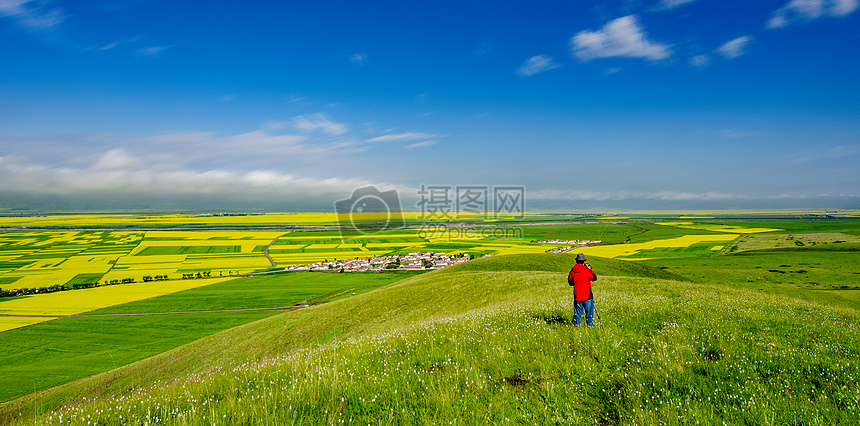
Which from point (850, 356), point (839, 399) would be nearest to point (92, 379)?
point (839, 399)

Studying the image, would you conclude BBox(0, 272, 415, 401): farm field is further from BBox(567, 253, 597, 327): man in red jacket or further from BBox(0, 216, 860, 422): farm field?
BBox(567, 253, 597, 327): man in red jacket

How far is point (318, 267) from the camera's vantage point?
8206 cm

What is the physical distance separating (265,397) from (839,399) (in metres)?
8.52

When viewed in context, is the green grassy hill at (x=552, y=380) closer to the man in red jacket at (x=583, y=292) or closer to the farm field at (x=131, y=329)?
the man in red jacket at (x=583, y=292)

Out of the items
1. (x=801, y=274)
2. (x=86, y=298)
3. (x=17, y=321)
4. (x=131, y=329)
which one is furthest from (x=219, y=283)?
(x=801, y=274)

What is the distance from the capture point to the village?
7925 centimetres

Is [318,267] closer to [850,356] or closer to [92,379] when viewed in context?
[92,379]

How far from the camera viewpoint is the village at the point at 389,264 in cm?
7925

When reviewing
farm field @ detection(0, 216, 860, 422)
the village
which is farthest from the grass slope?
the village

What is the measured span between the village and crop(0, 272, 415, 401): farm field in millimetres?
12530

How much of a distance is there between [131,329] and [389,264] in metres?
50.2

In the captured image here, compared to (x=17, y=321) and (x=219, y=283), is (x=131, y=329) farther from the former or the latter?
(x=219, y=283)

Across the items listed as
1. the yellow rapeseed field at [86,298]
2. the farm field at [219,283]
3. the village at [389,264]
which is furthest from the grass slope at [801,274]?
the yellow rapeseed field at [86,298]

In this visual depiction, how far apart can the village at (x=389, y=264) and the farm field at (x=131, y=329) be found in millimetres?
12530
